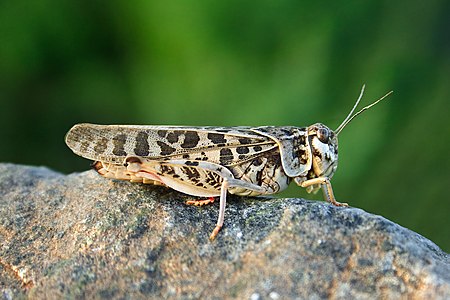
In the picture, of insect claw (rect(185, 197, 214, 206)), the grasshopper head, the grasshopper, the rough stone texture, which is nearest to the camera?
the rough stone texture

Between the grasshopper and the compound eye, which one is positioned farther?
the compound eye

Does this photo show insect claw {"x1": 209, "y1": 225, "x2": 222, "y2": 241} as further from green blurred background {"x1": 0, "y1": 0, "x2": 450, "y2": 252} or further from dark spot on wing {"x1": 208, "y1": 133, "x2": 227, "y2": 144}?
green blurred background {"x1": 0, "y1": 0, "x2": 450, "y2": 252}

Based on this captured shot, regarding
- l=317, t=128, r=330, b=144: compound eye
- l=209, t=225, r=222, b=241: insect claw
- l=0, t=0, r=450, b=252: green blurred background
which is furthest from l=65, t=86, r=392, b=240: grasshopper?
l=0, t=0, r=450, b=252: green blurred background

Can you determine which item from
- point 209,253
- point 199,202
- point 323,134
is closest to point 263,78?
point 323,134

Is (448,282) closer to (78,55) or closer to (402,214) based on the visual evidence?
(402,214)

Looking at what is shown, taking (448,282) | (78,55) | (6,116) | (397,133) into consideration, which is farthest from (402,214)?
(6,116)

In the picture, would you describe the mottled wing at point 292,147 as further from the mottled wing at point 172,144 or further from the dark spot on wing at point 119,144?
the dark spot on wing at point 119,144
